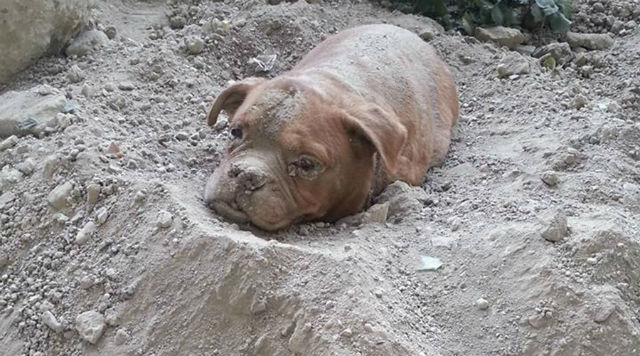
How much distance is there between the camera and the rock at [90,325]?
3814 millimetres

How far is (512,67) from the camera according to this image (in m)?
6.54

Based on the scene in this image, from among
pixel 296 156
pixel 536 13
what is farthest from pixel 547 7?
pixel 296 156

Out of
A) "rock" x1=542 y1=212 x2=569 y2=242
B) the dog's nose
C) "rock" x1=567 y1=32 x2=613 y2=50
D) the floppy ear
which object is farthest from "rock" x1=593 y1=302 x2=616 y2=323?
"rock" x1=567 y1=32 x2=613 y2=50

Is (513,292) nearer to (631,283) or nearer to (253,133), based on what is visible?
(631,283)

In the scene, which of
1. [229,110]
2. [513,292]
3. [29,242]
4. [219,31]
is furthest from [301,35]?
[513,292]

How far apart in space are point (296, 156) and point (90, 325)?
1.25 metres

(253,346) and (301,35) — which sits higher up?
(253,346)

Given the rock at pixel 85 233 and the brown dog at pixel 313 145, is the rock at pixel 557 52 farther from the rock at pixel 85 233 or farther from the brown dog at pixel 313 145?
the rock at pixel 85 233

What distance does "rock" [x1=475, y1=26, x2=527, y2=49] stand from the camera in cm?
732

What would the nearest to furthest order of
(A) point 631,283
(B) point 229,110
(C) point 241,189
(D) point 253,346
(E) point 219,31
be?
(D) point 253,346 → (A) point 631,283 → (C) point 241,189 → (B) point 229,110 → (E) point 219,31

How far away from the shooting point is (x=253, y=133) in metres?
4.50

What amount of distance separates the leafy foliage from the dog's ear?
2939mm

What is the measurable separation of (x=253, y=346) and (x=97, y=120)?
6.49 ft

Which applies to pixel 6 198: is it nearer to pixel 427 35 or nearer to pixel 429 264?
pixel 429 264
